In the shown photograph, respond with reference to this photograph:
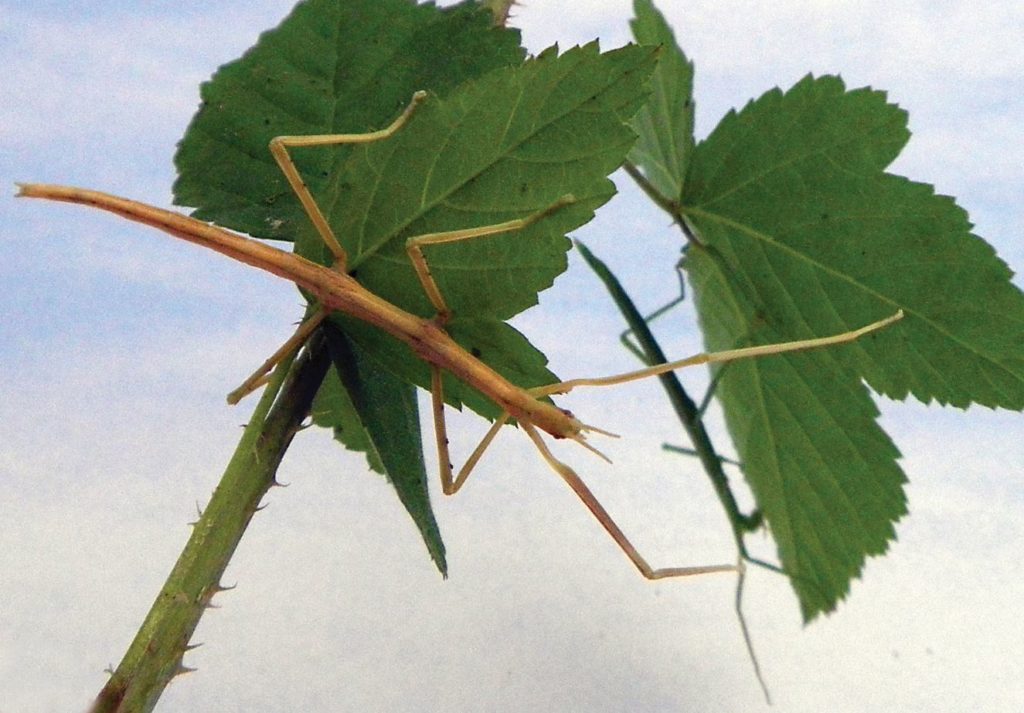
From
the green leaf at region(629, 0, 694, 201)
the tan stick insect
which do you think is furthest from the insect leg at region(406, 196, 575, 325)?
the green leaf at region(629, 0, 694, 201)

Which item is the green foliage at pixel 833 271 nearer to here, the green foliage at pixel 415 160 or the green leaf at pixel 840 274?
the green leaf at pixel 840 274

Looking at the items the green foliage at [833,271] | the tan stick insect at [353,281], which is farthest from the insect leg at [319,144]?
the green foliage at [833,271]

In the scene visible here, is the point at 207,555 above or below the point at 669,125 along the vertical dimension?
below

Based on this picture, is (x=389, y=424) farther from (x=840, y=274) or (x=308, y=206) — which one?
(x=840, y=274)

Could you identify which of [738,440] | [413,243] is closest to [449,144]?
[413,243]

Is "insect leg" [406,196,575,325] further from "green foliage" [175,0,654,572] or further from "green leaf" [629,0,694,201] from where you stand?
"green leaf" [629,0,694,201]

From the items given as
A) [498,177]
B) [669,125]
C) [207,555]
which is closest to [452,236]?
[498,177]
